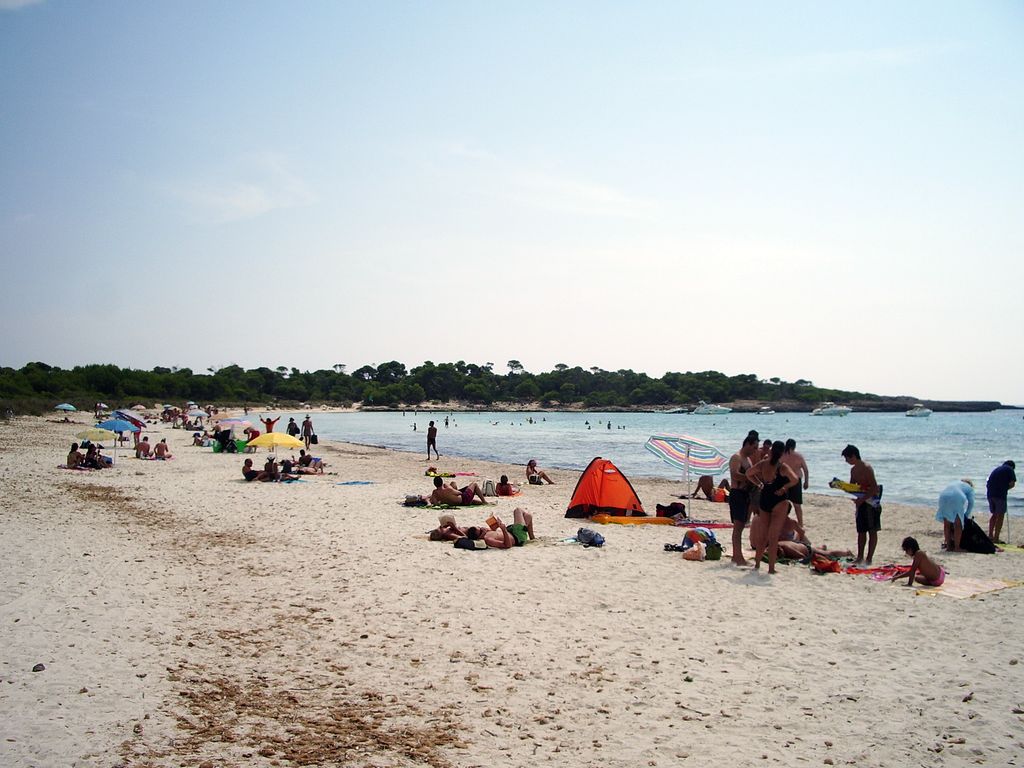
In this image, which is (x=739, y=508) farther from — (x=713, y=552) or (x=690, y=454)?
(x=690, y=454)

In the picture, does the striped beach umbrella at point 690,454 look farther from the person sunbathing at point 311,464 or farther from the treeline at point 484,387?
the treeline at point 484,387

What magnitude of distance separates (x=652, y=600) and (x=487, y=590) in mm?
1863

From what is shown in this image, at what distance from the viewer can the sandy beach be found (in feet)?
15.2

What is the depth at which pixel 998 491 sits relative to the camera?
40.1 ft

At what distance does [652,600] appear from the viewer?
7.98 metres

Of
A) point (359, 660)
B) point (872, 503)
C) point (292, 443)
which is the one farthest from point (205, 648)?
point (292, 443)

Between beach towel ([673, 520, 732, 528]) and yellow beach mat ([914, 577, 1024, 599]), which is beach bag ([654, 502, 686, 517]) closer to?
beach towel ([673, 520, 732, 528])

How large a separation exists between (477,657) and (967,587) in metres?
6.22

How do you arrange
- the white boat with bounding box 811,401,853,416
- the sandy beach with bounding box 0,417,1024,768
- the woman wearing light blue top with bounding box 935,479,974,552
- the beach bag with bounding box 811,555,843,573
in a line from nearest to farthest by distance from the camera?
the sandy beach with bounding box 0,417,1024,768 < the beach bag with bounding box 811,555,843,573 < the woman wearing light blue top with bounding box 935,479,974,552 < the white boat with bounding box 811,401,853,416

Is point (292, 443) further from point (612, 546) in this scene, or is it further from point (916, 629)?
point (916, 629)

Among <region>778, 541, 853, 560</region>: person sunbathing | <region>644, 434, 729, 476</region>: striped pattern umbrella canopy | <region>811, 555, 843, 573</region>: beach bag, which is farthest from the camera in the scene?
<region>644, 434, 729, 476</region>: striped pattern umbrella canopy

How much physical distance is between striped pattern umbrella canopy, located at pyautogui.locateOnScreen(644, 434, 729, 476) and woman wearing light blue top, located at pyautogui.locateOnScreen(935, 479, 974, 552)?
15.2ft

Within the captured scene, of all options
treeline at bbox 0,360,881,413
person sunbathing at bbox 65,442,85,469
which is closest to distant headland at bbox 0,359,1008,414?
treeline at bbox 0,360,881,413

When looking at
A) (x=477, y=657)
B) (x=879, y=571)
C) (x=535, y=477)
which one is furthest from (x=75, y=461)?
(x=879, y=571)
